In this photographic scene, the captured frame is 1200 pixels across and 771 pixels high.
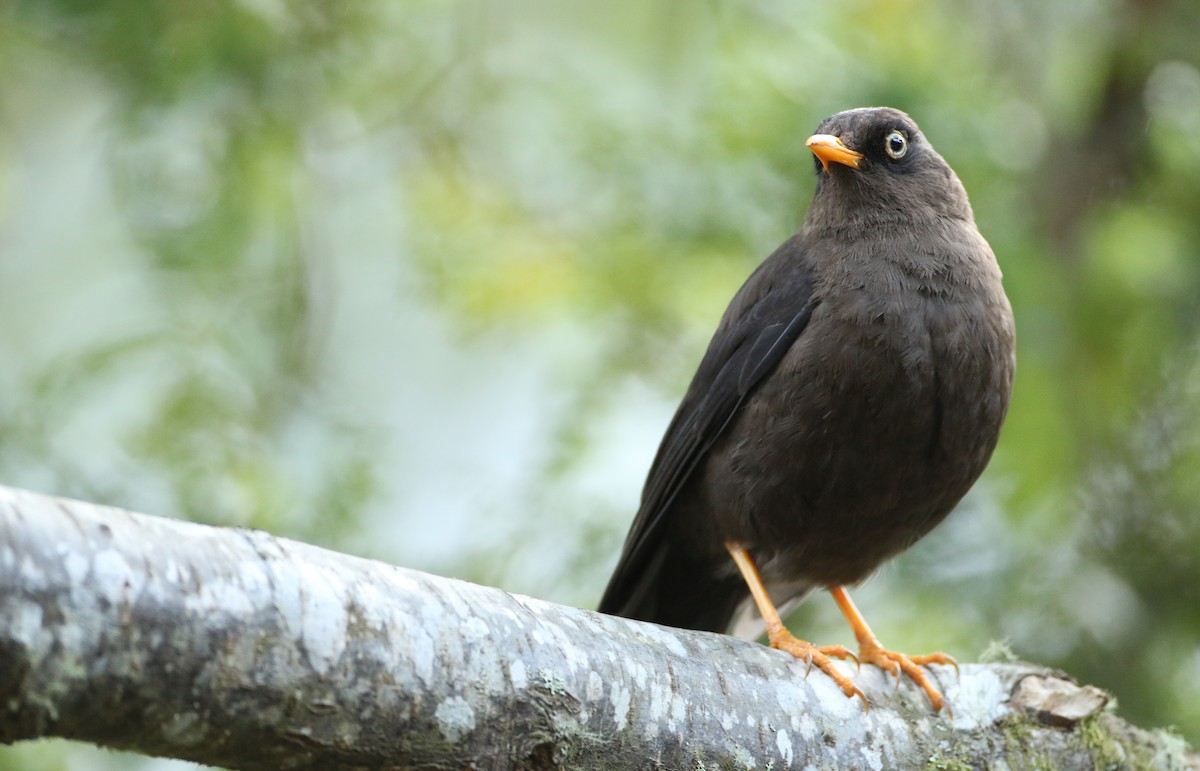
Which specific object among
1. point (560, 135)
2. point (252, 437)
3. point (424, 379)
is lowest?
point (252, 437)

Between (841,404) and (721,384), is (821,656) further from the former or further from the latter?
(721,384)

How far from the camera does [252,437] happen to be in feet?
16.8

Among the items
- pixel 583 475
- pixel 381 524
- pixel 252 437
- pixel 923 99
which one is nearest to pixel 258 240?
pixel 252 437

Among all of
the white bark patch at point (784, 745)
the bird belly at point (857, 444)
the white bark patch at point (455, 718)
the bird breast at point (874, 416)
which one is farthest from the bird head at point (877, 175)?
the white bark patch at point (455, 718)

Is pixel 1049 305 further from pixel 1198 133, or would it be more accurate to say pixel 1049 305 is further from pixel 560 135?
pixel 560 135

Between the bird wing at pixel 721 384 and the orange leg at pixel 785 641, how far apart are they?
1.06 ft

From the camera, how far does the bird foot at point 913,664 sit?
3726 mm

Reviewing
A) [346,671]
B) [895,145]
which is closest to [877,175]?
[895,145]

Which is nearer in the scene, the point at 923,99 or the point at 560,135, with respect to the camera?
the point at 923,99

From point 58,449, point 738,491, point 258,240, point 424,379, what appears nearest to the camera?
point 738,491

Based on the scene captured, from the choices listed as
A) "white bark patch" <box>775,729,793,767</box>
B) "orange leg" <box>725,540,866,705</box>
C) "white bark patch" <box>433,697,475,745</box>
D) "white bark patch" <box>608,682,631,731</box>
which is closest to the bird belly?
"orange leg" <box>725,540,866,705</box>

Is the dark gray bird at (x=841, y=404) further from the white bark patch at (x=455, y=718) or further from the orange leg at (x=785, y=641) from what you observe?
the white bark patch at (x=455, y=718)

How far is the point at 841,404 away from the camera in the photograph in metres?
3.77

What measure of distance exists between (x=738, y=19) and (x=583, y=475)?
246 cm
